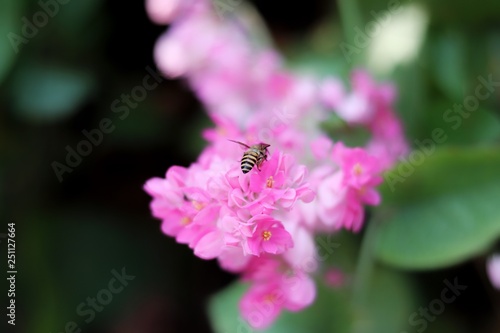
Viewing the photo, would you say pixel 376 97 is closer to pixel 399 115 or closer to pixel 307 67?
pixel 399 115

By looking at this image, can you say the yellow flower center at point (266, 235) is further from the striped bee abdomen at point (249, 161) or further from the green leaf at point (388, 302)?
the green leaf at point (388, 302)

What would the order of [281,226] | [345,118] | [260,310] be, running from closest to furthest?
1. [281,226]
2. [260,310]
3. [345,118]

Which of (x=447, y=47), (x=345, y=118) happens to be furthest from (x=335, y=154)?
(x=447, y=47)

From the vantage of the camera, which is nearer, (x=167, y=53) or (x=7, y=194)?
(x=167, y=53)

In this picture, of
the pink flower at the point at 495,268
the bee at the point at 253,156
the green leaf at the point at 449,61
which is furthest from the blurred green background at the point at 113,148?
the bee at the point at 253,156

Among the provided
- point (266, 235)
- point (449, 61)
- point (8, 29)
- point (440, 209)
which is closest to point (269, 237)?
point (266, 235)

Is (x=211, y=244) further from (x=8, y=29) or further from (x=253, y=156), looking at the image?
(x=8, y=29)
